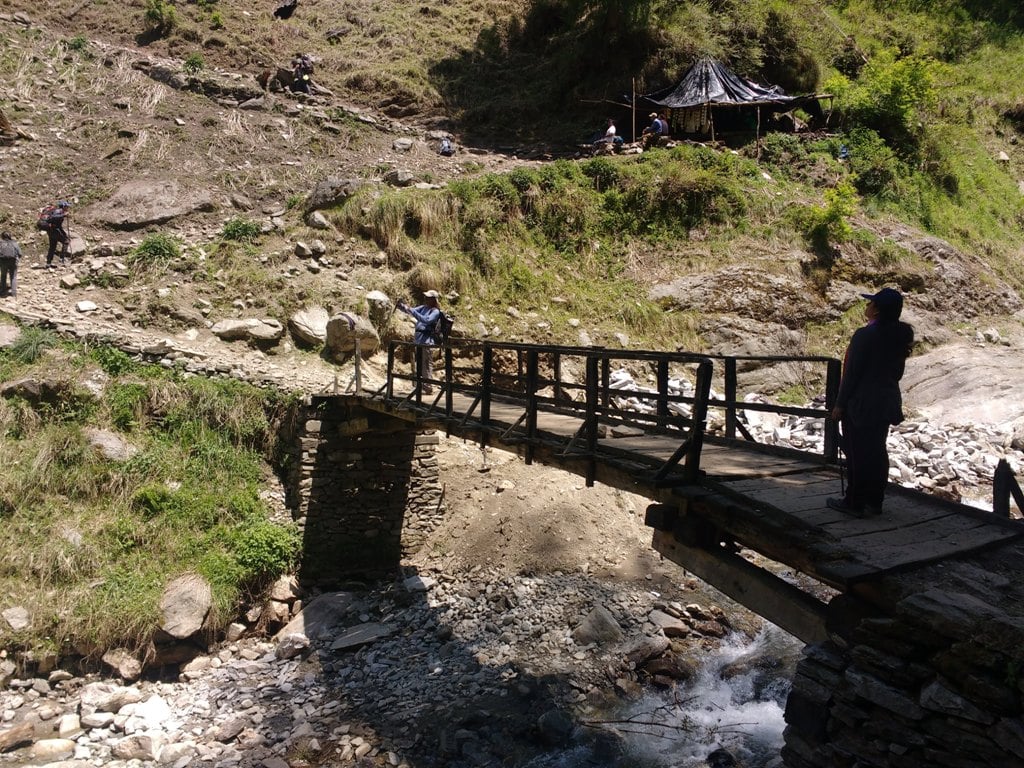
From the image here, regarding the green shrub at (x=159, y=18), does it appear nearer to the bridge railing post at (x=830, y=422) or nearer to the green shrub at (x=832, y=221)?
the green shrub at (x=832, y=221)

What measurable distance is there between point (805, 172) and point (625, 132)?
6.40 m

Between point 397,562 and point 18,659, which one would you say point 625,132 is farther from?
point 18,659

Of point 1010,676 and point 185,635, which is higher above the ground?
point 1010,676

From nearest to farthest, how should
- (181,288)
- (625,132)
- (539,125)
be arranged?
(181,288) < (625,132) < (539,125)

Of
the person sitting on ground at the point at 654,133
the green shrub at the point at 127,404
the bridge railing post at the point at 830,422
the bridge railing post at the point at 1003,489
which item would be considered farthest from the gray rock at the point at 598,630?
the person sitting on ground at the point at 654,133

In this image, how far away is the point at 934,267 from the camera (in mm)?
18719

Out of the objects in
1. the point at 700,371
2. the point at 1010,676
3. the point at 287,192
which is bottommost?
the point at 1010,676

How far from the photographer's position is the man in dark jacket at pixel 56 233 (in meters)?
14.3

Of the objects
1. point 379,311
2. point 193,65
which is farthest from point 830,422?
point 193,65

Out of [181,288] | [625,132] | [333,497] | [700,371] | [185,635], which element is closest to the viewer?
[700,371]

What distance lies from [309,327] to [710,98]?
629 inches

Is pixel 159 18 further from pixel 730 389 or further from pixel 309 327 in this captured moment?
pixel 730 389

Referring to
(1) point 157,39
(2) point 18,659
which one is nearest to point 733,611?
(2) point 18,659

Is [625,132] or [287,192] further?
[625,132]
